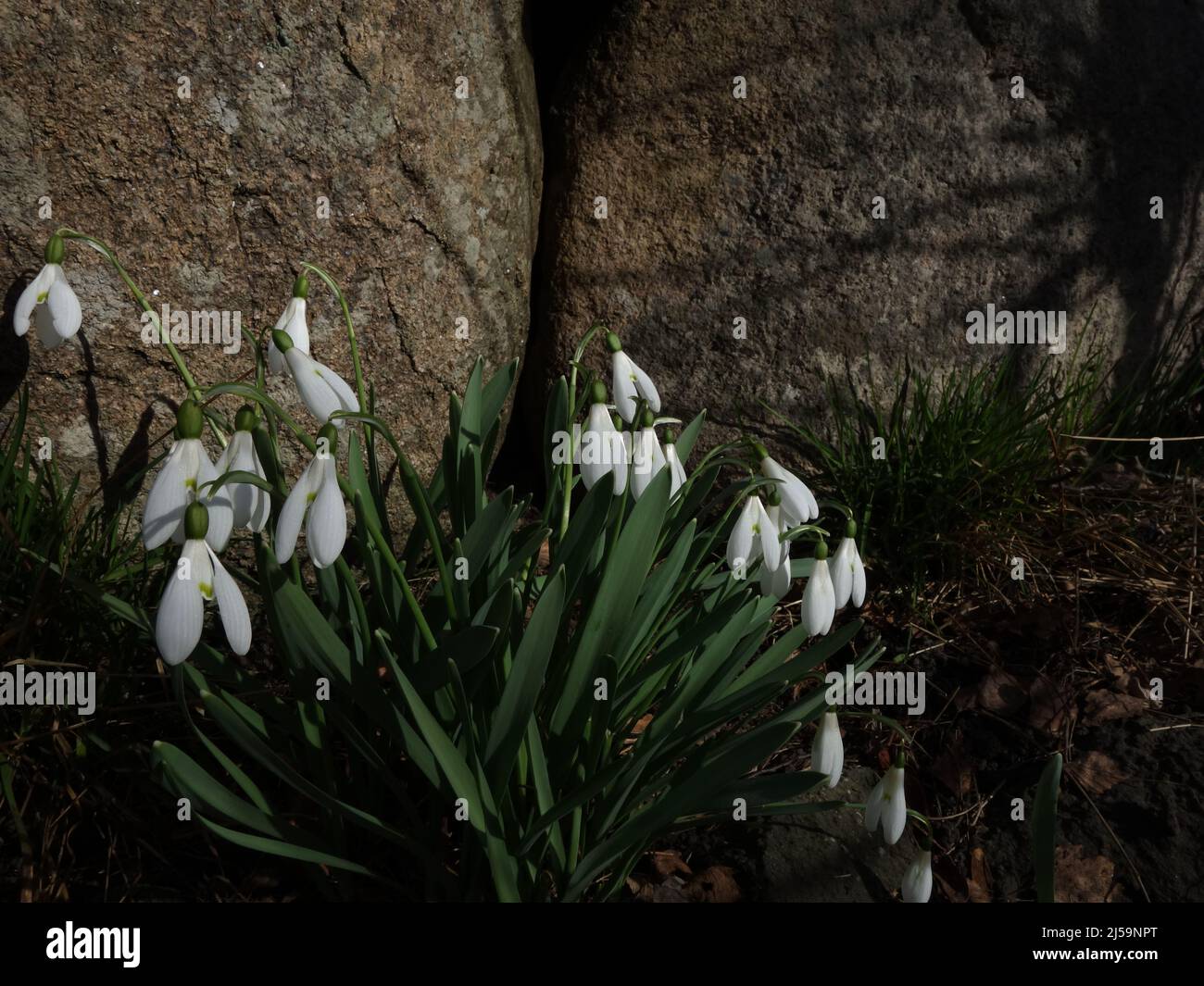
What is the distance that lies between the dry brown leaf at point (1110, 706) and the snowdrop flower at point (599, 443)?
4.97 feet

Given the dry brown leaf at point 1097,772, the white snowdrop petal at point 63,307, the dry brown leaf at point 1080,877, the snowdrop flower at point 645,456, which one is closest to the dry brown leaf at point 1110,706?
the dry brown leaf at point 1097,772

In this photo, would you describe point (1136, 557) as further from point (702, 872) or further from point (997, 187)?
point (702, 872)

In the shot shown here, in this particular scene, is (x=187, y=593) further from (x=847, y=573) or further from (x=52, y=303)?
(x=847, y=573)

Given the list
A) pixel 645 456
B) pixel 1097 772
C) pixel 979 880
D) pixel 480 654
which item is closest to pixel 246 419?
pixel 480 654

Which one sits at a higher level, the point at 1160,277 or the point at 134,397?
the point at 1160,277

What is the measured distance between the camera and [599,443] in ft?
6.04

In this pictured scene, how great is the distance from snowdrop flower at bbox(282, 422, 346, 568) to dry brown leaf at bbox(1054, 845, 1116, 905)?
167cm

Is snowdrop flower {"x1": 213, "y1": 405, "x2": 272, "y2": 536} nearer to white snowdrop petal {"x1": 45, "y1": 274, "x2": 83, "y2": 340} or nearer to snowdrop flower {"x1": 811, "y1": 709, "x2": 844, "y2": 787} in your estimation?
white snowdrop petal {"x1": 45, "y1": 274, "x2": 83, "y2": 340}

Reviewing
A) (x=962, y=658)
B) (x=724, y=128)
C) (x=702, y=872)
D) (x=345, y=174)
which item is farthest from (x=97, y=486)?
(x=962, y=658)

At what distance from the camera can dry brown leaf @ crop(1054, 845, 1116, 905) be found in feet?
7.20

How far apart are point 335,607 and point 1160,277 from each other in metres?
3.18

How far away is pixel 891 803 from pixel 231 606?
124 cm

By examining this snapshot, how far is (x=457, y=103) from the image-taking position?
2.87 meters

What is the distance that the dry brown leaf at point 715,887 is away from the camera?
215 centimetres
